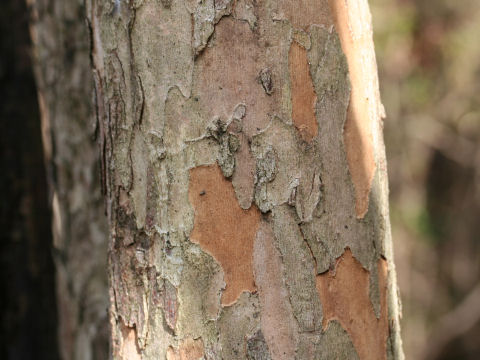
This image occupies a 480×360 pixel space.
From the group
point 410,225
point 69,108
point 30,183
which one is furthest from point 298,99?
point 410,225

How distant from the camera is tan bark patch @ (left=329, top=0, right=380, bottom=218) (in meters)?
0.95

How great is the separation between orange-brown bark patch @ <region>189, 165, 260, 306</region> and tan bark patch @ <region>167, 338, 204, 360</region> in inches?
3.1

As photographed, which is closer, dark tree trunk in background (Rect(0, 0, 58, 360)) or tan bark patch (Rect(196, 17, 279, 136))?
tan bark patch (Rect(196, 17, 279, 136))

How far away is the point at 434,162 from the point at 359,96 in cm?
380

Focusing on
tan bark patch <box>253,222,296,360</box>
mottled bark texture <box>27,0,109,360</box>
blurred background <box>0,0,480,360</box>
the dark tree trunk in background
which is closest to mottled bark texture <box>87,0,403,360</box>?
tan bark patch <box>253,222,296,360</box>

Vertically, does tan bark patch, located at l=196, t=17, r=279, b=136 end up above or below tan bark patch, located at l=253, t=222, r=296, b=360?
above

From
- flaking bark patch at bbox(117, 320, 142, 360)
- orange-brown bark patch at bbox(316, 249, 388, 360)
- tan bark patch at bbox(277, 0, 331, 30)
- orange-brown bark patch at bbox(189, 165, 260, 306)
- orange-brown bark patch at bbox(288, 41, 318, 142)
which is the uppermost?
tan bark patch at bbox(277, 0, 331, 30)

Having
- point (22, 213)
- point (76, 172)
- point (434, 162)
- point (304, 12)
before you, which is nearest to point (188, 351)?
point (304, 12)

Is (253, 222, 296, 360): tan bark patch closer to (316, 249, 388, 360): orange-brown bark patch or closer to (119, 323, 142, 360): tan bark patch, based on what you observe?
(316, 249, 388, 360): orange-brown bark patch

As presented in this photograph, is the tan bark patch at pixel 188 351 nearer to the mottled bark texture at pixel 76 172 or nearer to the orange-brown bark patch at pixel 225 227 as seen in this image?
the orange-brown bark patch at pixel 225 227

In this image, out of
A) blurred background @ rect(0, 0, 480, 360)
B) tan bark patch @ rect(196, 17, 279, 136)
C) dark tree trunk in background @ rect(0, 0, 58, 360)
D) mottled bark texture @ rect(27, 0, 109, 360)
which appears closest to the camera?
tan bark patch @ rect(196, 17, 279, 136)

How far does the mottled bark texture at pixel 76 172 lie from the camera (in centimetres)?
217

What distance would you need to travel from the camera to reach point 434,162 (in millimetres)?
4531

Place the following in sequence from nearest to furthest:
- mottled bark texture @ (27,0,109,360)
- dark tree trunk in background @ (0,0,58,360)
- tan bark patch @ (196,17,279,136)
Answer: tan bark patch @ (196,17,279,136) → mottled bark texture @ (27,0,109,360) → dark tree trunk in background @ (0,0,58,360)
